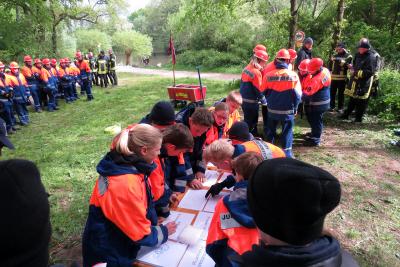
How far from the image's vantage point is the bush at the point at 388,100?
24.5ft

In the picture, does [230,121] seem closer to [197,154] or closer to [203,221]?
[197,154]

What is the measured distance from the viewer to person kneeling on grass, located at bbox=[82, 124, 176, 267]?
6.76 feet

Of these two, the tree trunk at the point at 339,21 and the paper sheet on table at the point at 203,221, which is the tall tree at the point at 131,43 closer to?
the tree trunk at the point at 339,21

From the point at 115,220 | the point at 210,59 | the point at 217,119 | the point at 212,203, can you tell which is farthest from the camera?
the point at 210,59

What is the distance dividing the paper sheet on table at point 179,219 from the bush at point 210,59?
21.6 metres

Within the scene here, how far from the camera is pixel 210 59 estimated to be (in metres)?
24.3

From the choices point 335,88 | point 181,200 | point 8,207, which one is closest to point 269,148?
point 181,200

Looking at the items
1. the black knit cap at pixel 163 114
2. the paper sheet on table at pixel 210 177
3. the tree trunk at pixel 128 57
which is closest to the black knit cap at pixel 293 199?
the black knit cap at pixel 163 114

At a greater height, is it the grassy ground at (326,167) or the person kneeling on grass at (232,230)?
the person kneeling on grass at (232,230)

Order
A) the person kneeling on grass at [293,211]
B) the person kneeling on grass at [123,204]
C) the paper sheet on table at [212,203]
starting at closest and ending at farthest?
the person kneeling on grass at [293,211] → the person kneeling on grass at [123,204] → the paper sheet on table at [212,203]

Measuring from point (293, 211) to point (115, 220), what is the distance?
1.41 m

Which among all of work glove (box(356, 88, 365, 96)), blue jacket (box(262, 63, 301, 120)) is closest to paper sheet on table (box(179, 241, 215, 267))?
blue jacket (box(262, 63, 301, 120))

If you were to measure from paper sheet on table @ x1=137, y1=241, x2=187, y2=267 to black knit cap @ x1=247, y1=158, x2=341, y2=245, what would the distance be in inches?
52.1

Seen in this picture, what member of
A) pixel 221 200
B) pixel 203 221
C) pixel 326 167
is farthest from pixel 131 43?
pixel 221 200
